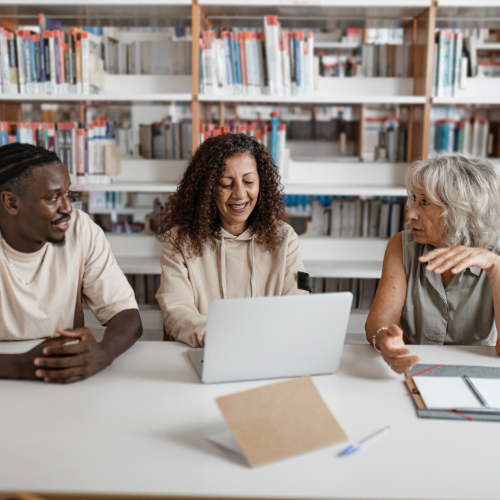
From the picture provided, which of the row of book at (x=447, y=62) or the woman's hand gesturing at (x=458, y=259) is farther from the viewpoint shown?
the row of book at (x=447, y=62)

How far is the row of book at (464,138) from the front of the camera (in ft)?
9.89

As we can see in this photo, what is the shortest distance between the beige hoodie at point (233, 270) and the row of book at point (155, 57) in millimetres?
1368

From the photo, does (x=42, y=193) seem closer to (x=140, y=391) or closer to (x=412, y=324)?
(x=140, y=391)

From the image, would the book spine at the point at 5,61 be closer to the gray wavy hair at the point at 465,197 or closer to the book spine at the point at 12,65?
the book spine at the point at 12,65

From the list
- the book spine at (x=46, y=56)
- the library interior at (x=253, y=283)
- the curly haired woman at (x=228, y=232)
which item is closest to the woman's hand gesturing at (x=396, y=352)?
the library interior at (x=253, y=283)

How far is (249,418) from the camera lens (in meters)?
0.83

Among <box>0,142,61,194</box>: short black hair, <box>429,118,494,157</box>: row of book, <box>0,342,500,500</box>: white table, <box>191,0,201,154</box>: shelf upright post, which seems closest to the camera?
<box>0,342,500,500</box>: white table

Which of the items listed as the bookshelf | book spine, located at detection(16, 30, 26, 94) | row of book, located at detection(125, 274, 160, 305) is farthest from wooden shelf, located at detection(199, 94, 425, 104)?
row of book, located at detection(125, 274, 160, 305)

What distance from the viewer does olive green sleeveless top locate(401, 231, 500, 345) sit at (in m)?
1.50

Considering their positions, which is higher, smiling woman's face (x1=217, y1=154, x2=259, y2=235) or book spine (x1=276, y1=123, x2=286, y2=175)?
book spine (x1=276, y1=123, x2=286, y2=175)

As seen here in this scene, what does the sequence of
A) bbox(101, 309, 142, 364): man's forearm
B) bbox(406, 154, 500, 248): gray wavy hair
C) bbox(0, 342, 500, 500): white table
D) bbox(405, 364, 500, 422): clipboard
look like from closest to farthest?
bbox(0, 342, 500, 500): white table < bbox(405, 364, 500, 422): clipboard < bbox(101, 309, 142, 364): man's forearm < bbox(406, 154, 500, 248): gray wavy hair

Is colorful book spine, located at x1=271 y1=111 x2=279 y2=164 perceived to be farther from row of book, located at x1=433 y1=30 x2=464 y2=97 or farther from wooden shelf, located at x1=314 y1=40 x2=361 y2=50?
wooden shelf, located at x1=314 y1=40 x2=361 y2=50

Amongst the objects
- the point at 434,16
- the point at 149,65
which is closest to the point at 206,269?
the point at 149,65

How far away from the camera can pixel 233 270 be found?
173 cm
